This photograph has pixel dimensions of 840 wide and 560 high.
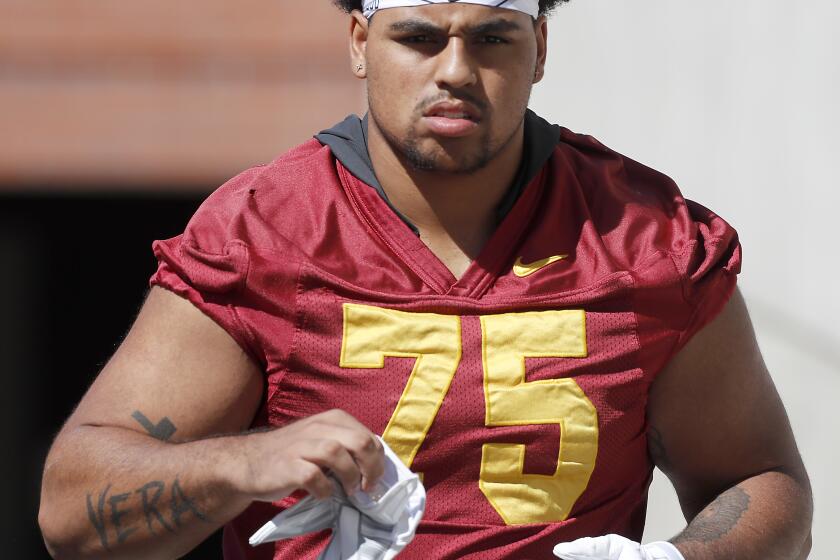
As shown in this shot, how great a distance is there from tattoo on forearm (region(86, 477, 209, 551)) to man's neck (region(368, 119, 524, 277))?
670mm

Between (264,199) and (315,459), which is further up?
(264,199)

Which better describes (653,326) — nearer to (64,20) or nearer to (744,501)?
(744,501)

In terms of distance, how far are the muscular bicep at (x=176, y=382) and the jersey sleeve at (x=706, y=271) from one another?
0.79 meters

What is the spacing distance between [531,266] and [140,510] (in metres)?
0.81

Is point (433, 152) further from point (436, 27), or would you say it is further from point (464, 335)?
point (464, 335)

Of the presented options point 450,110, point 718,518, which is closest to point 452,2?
point 450,110

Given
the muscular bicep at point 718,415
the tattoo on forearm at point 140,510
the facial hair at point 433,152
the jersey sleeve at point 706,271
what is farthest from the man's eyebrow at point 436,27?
the tattoo on forearm at point 140,510

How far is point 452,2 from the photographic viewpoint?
2482 mm

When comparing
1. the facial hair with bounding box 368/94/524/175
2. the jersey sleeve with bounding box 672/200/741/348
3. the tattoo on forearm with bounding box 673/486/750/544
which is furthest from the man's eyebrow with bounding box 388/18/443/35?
the tattoo on forearm with bounding box 673/486/750/544

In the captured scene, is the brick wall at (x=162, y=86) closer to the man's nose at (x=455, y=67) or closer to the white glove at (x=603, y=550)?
the man's nose at (x=455, y=67)

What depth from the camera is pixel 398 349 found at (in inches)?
94.5

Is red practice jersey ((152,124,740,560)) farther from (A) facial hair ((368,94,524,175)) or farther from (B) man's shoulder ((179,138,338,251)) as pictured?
(A) facial hair ((368,94,524,175))

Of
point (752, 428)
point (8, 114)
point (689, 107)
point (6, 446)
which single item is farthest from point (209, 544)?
point (752, 428)

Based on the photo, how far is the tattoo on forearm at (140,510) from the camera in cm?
222
